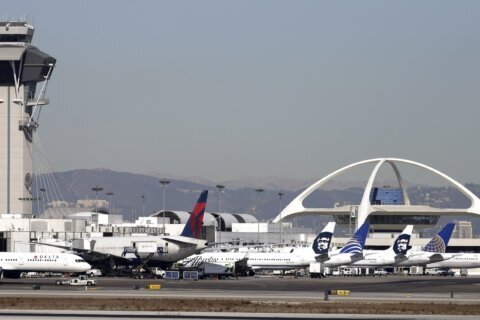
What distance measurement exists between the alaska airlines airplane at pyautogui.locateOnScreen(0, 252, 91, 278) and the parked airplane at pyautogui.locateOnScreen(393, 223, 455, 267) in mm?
59260

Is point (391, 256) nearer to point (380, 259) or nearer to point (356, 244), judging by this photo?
point (380, 259)

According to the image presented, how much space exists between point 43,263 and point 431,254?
227 ft

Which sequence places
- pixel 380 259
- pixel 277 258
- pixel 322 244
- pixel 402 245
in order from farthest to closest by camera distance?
pixel 380 259, pixel 402 245, pixel 322 244, pixel 277 258

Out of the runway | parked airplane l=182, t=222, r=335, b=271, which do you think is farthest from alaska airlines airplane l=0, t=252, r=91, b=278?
parked airplane l=182, t=222, r=335, b=271

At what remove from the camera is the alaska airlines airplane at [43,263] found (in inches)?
5261

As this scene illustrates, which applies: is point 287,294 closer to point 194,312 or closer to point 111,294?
point 111,294

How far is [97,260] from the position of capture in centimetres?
14850

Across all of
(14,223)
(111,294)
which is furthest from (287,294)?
(14,223)

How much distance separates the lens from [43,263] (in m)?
134

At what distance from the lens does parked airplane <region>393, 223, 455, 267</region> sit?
174625 mm

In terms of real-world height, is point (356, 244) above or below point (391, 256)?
above

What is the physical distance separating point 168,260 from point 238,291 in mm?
43401

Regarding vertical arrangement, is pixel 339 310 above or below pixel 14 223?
below

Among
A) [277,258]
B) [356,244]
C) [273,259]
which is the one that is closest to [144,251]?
[273,259]
